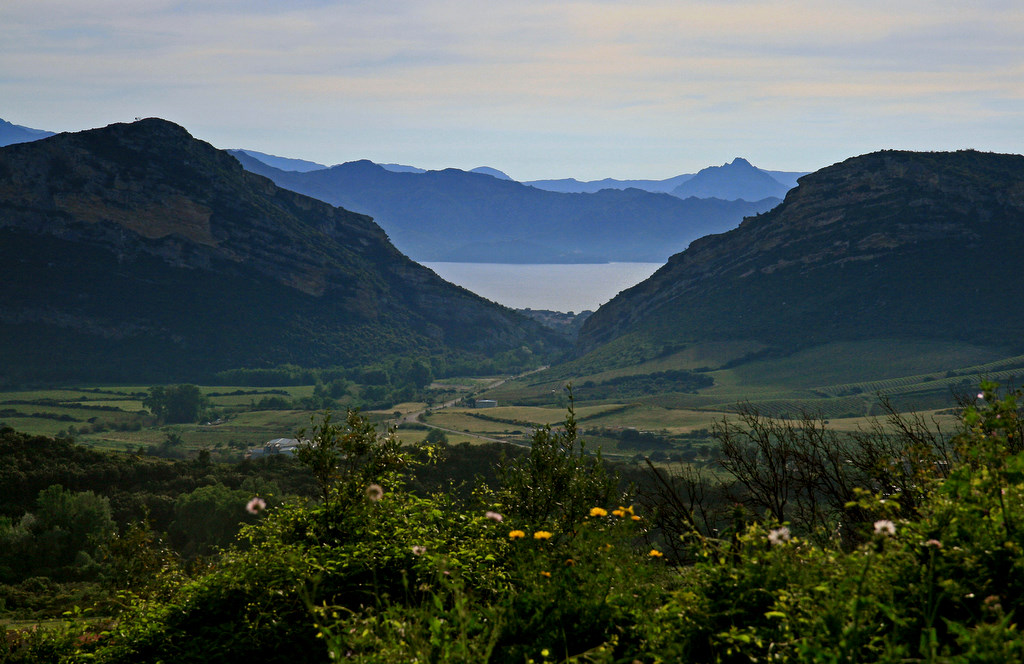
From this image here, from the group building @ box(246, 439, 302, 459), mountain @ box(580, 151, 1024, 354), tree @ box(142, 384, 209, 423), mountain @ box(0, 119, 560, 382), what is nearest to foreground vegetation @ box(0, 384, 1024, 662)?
building @ box(246, 439, 302, 459)

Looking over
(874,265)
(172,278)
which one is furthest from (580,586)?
(172,278)

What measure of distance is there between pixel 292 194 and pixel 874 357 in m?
114

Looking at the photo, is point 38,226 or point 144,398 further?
point 38,226

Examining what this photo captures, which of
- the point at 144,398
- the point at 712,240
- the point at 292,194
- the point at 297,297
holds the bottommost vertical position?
the point at 144,398

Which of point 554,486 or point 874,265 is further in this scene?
point 874,265

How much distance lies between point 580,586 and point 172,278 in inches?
5393

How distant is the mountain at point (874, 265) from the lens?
368 feet

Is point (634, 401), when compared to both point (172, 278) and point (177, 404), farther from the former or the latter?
point (172, 278)

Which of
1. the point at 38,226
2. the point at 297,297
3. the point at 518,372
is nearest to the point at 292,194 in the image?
the point at 297,297

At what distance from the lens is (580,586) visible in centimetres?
490

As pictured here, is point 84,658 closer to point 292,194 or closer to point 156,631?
point 156,631

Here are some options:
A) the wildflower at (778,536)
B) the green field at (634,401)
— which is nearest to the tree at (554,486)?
the wildflower at (778,536)

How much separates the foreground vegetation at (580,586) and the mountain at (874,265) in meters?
113

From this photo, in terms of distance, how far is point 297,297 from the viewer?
139000 mm
